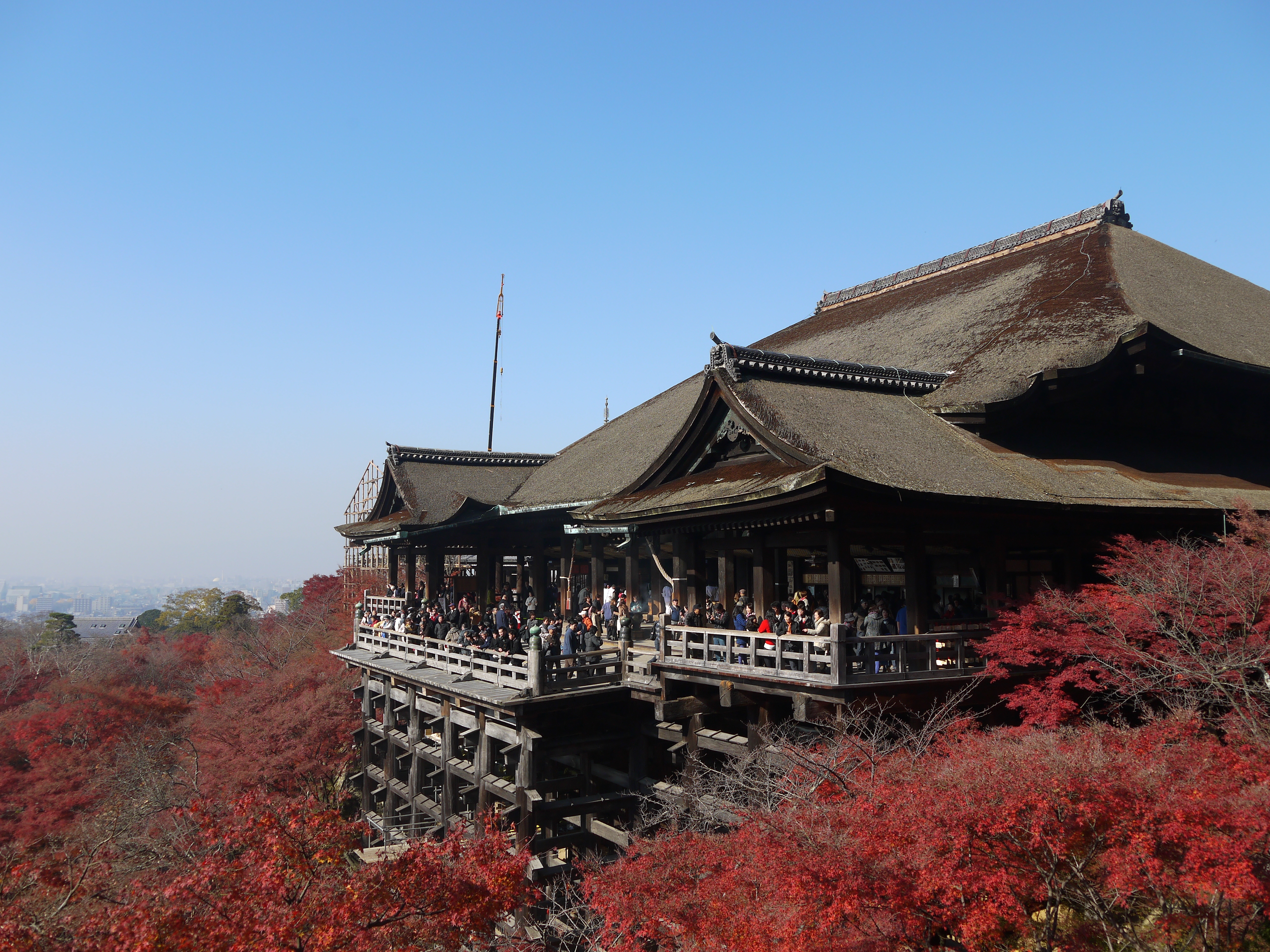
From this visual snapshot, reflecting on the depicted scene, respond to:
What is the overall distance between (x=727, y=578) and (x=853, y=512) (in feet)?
12.7

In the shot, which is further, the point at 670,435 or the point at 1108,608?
the point at 670,435

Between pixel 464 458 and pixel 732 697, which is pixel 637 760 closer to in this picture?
pixel 732 697

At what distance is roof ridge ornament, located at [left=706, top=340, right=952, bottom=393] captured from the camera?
15.5m

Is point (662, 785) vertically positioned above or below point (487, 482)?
below

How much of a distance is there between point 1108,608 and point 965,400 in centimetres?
578

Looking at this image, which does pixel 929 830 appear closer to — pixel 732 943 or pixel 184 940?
pixel 732 943

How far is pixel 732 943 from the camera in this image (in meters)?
8.83

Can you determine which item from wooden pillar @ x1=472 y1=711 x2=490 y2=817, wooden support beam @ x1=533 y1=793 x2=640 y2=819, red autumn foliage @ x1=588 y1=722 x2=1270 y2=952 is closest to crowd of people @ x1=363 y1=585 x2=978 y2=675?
wooden pillar @ x1=472 y1=711 x2=490 y2=817

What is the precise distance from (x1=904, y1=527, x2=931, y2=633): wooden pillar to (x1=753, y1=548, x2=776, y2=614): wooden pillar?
2.41m

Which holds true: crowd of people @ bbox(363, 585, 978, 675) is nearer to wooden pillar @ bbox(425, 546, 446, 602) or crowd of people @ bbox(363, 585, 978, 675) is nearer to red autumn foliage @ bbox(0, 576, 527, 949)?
wooden pillar @ bbox(425, 546, 446, 602)

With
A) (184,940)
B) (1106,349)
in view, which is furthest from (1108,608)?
(184,940)

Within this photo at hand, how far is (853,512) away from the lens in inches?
497

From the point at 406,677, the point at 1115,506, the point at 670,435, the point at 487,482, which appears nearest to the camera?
the point at 1115,506

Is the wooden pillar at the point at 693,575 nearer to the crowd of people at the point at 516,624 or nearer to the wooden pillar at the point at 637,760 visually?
the crowd of people at the point at 516,624
